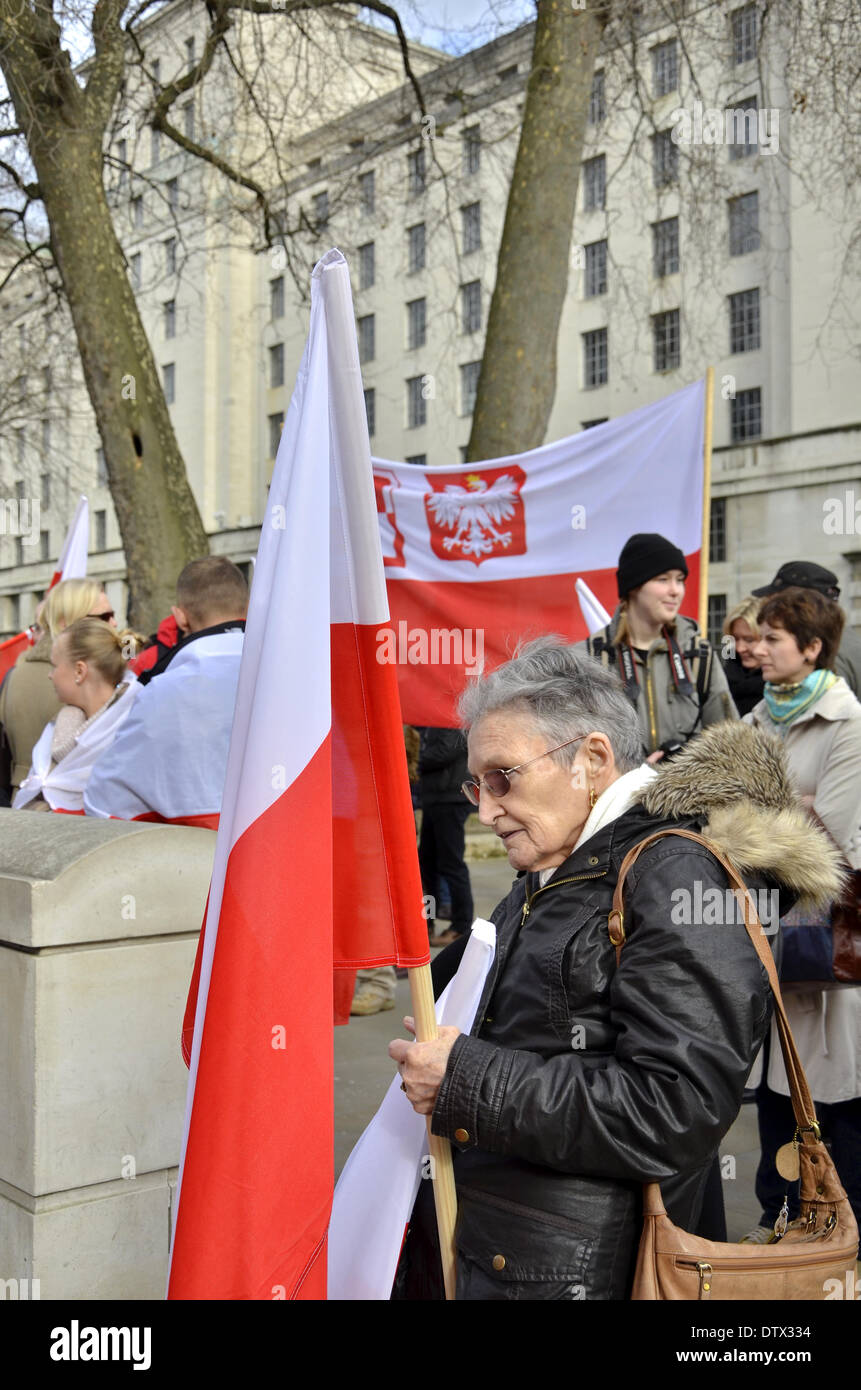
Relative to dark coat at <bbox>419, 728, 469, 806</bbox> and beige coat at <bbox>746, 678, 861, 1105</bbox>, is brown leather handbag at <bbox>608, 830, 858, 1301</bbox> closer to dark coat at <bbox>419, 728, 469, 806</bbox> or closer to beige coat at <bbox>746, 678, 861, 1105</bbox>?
beige coat at <bbox>746, 678, 861, 1105</bbox>

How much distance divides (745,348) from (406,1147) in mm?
35270

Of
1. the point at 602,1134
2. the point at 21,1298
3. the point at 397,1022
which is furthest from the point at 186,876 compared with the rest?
the point at 397,1022

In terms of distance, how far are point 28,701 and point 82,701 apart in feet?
4.75

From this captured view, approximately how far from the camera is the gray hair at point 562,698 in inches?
86.2

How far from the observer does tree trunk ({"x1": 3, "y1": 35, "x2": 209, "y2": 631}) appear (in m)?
8.91

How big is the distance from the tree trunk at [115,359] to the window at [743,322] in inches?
1117

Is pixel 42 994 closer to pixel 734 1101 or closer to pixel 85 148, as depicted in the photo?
pixel 734 1101

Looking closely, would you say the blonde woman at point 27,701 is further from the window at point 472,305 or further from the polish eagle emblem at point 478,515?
the window at point 472,305

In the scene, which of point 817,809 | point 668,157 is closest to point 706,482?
point 817,809

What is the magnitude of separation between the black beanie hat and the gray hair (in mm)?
2442

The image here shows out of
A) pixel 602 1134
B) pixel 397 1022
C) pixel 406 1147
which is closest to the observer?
pixel 602 1134

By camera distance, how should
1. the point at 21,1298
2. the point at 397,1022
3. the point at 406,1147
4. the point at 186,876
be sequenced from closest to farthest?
the point at 406,1147
the point at 21,1298
the point at 186,876
the point at 397,1022

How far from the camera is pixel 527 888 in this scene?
90.0 inches
